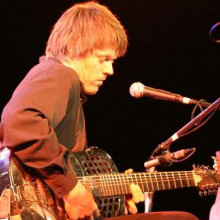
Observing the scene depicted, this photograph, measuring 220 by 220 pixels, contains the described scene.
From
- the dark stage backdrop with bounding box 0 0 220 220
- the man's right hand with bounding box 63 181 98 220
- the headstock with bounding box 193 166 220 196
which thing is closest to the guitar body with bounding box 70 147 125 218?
the man's right hand with bounding box 63 181 98 220

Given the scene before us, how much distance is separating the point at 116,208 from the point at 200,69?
3.14 m

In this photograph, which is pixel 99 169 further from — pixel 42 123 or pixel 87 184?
pixel 42 123

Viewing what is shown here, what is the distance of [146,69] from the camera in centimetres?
522

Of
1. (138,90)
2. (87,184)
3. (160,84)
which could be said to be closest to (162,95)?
(138,90)

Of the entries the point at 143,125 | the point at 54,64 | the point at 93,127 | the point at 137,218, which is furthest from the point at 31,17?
the point at 137,218

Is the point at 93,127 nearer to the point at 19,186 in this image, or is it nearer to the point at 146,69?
the point at 146,69

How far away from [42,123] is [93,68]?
725mm

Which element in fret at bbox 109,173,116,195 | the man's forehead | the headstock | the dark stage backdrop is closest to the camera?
fret at bbox 109,173,116,195

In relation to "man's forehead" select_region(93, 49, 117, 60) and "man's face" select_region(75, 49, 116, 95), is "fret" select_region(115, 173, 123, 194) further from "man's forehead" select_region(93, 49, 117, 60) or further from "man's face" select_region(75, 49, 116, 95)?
"man's forehead" select_region(93, 49, 117, 60)

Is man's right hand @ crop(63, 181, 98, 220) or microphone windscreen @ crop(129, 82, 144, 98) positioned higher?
microphone windscreen @ crop(129, 82, 144, 98)

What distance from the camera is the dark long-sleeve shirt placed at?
6.34 feet

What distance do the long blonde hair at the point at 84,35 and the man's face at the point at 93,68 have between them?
40mm

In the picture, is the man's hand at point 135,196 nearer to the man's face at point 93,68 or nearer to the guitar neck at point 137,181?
the guitar neck at point 137,181

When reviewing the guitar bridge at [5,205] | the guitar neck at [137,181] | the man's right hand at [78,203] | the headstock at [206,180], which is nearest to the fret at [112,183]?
the guitar neck at [137,181]
